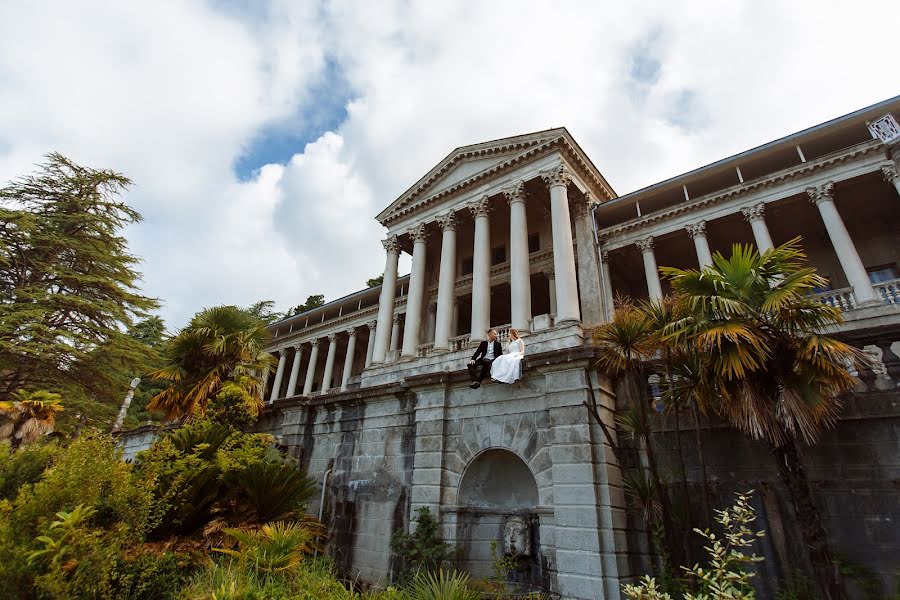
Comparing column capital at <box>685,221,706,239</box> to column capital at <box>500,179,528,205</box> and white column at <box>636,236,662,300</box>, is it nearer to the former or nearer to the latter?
white column at <box>636,236,662,300</box>

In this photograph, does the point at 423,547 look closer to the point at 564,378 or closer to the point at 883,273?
the point at 564,378

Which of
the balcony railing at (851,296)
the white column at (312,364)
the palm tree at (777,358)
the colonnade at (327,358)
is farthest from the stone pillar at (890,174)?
the white column at (312,364)

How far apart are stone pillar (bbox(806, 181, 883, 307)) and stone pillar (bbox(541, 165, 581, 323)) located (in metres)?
10.4

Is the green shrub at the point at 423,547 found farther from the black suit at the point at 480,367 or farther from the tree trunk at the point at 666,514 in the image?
the tree trunk at the point at 666,514

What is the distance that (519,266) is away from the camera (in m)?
19.3

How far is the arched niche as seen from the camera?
975cm

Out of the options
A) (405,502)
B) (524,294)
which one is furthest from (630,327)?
(524,294)

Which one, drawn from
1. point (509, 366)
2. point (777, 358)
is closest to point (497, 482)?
point (509, 366)

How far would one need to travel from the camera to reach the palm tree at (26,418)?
15.2 m

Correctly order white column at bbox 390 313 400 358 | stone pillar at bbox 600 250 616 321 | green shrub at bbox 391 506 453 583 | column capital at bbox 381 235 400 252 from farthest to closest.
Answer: white column at bbox 390 313 400 358
column capital at bbox 381 235 400 252
stone pillar at bbox 600 250 616 321
green shrub at bbox 391 506 453 583

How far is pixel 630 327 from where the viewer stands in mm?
8117

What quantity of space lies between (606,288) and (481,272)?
7.33 m

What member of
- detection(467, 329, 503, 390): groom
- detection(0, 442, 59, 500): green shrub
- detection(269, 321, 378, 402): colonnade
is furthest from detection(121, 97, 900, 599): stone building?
detection(269, 321, 378, 402): colonnade

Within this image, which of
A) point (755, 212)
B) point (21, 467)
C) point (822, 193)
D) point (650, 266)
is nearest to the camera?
point (21, 467)
